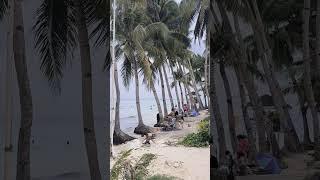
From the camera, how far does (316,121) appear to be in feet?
17.3

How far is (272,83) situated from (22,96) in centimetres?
216

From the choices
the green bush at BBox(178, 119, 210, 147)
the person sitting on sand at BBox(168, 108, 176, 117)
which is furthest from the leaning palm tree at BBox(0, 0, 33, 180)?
the green bush at BBox(178, 119, 210, 147)

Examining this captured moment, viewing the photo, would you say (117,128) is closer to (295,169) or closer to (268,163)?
(268,163)

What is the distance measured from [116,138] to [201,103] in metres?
0.81

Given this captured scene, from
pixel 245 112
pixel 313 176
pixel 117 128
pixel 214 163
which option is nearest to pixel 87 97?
pixel 117 128

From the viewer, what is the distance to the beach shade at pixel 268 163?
5.01 m

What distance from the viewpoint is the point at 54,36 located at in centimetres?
515

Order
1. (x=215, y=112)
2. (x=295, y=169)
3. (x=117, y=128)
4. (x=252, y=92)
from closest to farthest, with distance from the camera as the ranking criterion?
1. (x=215, y=112)
2. (x=252, y=92)
3. (x=117, y=128)
4. (x=295, y=169)

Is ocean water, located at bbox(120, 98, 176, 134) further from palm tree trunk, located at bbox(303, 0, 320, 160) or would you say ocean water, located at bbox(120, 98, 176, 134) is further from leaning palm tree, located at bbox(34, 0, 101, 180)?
palm tree trunk, located at bbox(303, 0, 320, 160)

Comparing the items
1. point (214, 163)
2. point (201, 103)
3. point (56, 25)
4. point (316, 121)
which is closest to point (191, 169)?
point (214, 163)

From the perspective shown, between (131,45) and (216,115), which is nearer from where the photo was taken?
(216,115)

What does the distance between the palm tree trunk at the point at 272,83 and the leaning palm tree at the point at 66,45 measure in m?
1.44

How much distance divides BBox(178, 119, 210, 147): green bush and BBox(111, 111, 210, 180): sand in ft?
0.13

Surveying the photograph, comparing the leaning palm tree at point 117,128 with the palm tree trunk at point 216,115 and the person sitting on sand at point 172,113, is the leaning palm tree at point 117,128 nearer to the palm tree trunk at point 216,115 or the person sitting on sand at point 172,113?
the person sitting on sand at point 172,113
